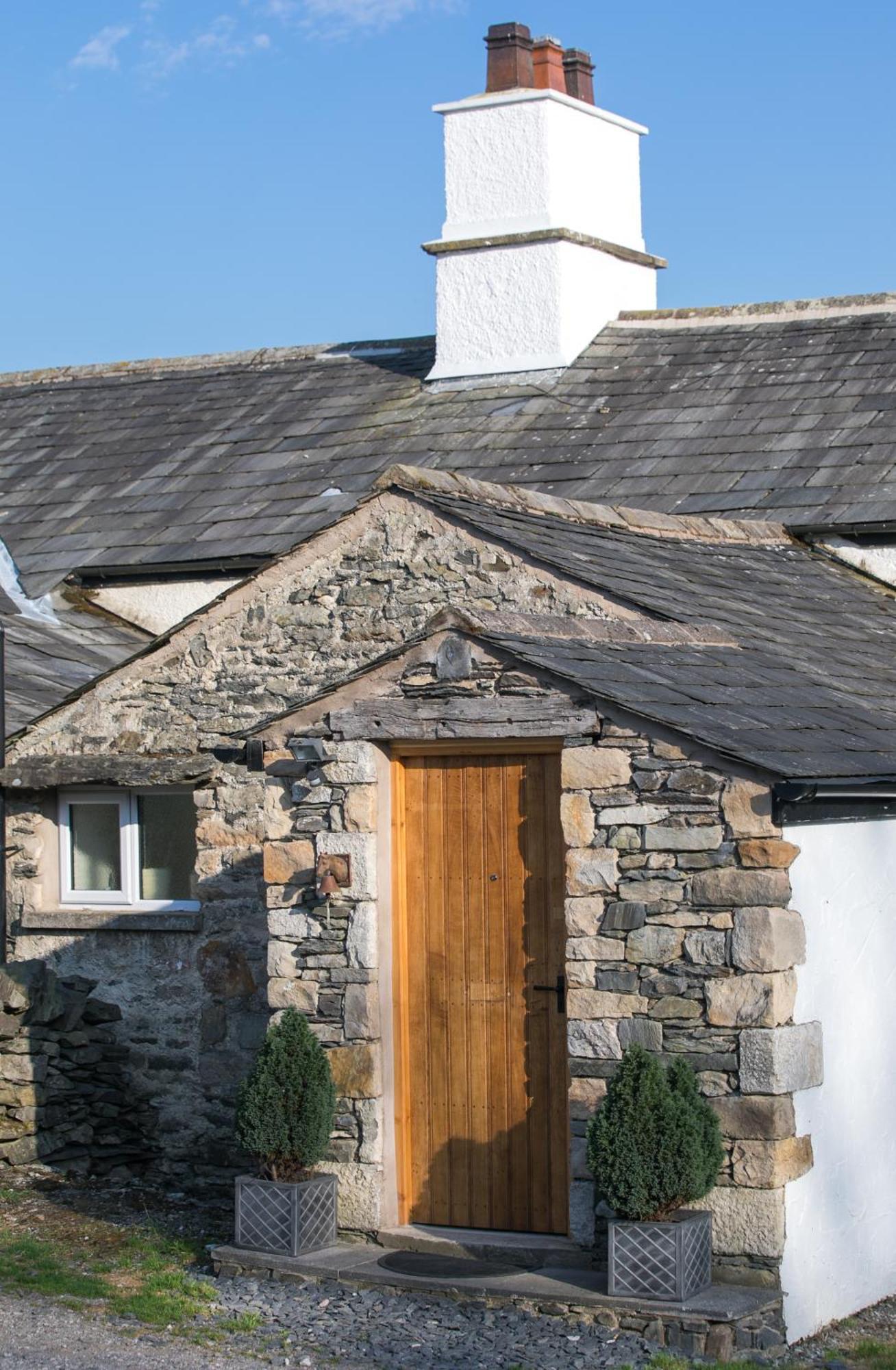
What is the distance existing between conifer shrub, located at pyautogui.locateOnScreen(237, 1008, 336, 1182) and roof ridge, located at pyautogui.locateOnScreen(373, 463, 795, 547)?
351 centimetres

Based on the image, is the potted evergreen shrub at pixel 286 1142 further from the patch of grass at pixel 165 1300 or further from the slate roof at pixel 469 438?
the slate roof at pixel 469 438

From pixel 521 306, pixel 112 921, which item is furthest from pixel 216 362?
pixel 112 921

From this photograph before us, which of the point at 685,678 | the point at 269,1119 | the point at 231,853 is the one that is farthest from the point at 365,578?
the point at 269,1119

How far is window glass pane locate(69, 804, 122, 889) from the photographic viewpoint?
1154 centimetres

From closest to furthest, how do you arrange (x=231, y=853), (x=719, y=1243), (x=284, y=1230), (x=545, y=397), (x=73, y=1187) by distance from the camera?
(x=719, y=1243) → (x=284, y=1230) → (x=73, y=1187) → (x=231, y=853) → (x=545, y=397)

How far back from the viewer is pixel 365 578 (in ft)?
34.3

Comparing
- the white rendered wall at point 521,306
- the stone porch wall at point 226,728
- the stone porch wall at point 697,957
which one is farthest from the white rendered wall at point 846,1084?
the white rendered wall at point 521,306

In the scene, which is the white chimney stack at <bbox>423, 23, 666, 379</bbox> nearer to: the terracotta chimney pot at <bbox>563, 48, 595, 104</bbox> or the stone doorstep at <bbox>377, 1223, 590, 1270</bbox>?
the terracotta chimney pot at <bbox>563, 48, 595, 104</bbox>

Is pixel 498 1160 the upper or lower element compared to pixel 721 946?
lower

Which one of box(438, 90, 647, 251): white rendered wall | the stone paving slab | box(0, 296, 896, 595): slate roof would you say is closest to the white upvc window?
box(0, 296, 896, 595): slate roof

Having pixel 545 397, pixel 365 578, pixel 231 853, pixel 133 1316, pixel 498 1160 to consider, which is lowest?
pixel 133 1316

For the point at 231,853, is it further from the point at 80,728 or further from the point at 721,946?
the point at 721,946

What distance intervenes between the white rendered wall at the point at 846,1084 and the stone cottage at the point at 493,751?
0.02 m

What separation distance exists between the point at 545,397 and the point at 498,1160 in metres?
9.32
